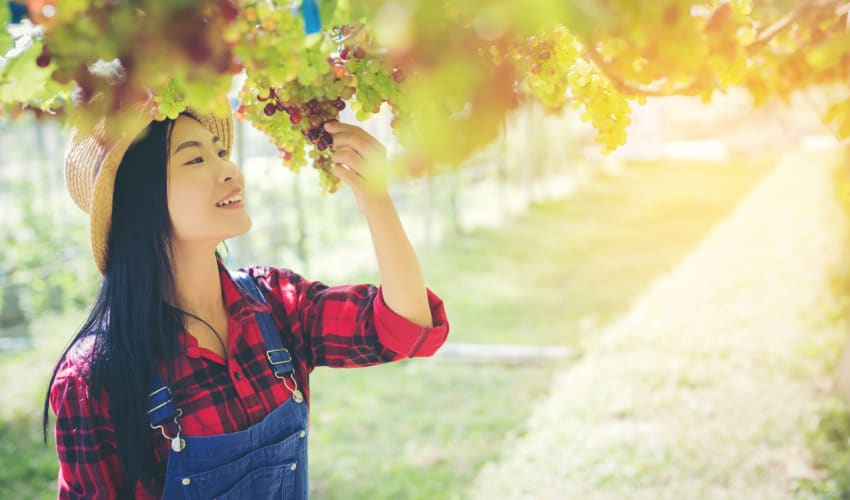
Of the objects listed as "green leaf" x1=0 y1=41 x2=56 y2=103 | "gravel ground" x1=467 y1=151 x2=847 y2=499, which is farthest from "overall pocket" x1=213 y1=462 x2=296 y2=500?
"gravel ground" x1=467 y1=151 x2=847 y2=499

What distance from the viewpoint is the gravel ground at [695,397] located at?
3240 millimetres

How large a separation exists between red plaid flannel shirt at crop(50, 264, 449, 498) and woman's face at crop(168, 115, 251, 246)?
17 centimetres

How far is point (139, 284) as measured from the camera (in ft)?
4.79

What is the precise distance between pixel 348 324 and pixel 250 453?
12.8 inches

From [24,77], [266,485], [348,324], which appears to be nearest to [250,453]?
[266,485]

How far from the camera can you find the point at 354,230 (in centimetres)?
889

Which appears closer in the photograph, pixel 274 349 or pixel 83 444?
pixel 83 444

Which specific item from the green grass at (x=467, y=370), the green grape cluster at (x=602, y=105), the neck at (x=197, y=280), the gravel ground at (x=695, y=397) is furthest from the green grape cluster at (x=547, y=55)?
the green grass at (x=467, y=370)

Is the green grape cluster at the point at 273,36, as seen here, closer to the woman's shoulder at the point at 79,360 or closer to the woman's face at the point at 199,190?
the woman's face at the point at 199,190

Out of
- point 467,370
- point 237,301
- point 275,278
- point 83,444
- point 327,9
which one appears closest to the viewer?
point 327,9

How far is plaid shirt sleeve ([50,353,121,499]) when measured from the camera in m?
1.32

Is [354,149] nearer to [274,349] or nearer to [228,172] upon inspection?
[228,172]

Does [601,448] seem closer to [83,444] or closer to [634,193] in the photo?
[83,444]

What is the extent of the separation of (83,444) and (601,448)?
8.98 feet
